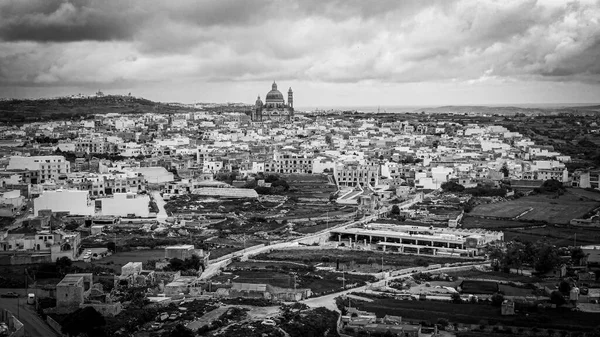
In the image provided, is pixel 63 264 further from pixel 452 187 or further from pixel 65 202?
pixel 452 187

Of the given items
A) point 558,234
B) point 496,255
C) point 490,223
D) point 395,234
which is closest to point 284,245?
point 395,234

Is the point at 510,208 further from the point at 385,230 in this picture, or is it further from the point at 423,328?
the point at 423,328

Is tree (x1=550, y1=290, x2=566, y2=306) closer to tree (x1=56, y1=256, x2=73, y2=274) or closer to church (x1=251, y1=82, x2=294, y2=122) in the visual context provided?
tree (x1=56, y1=256, x2=73, y2=274)

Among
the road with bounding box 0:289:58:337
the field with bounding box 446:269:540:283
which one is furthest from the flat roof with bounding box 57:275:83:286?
the field with bounding box 446:269:540:283

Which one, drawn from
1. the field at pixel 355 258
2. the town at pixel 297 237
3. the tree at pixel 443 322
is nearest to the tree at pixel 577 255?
the town at pixel 297 237

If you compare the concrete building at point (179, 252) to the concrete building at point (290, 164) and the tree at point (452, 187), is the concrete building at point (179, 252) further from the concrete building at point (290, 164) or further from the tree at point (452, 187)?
the concrete building at point (290, 164)

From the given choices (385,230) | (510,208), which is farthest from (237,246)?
(510,208)
